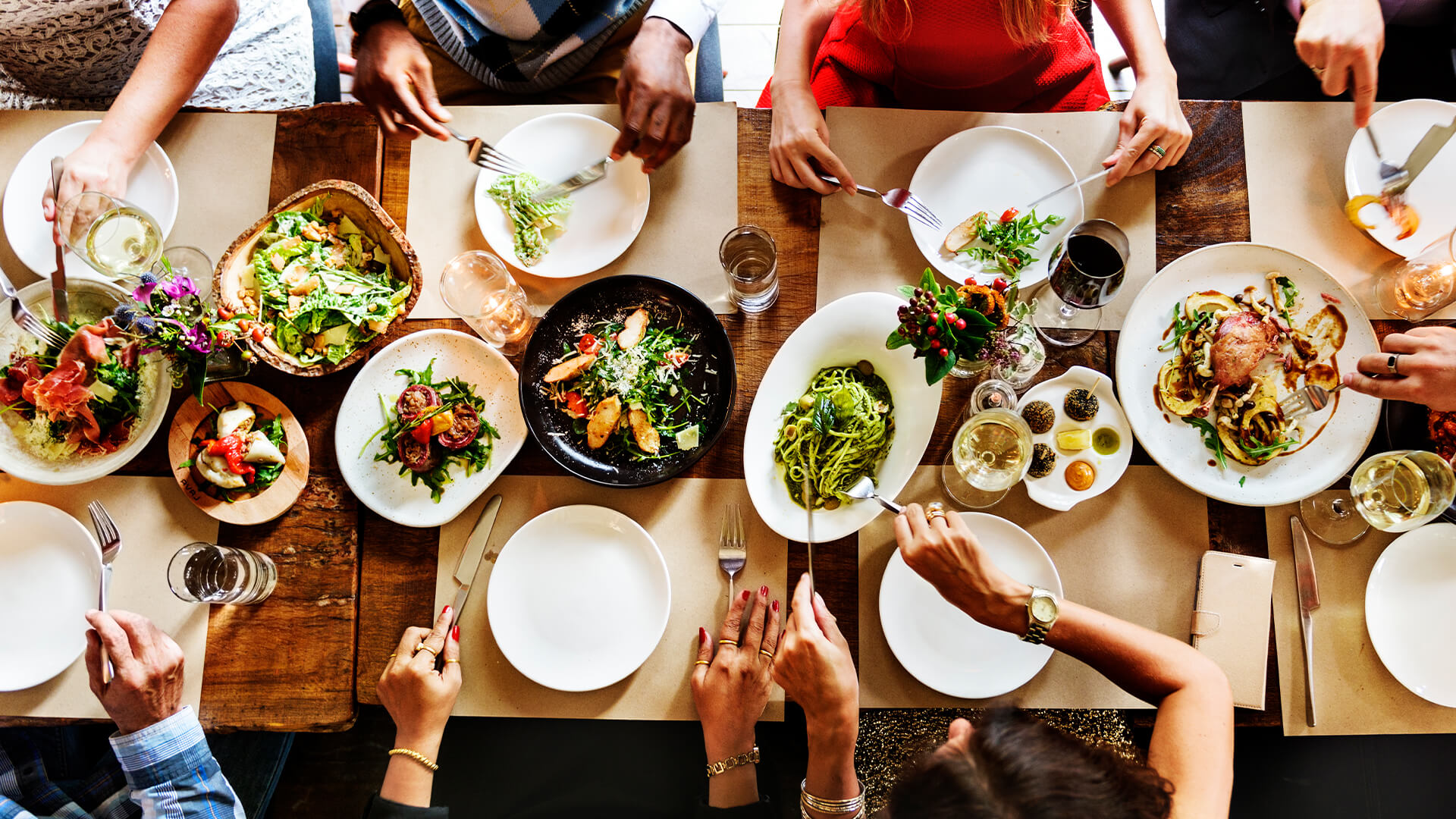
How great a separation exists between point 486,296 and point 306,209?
0.49m

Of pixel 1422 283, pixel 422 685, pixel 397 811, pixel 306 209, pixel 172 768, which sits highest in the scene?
pixel 306 209

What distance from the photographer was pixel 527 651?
1661 millimetres

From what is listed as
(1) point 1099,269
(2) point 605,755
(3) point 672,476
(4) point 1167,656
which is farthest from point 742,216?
(2) point 605,755

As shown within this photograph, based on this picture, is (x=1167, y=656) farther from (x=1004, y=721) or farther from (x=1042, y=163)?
(x=1042, y=163)

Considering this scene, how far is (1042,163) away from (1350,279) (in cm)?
81

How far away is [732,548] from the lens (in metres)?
1.68

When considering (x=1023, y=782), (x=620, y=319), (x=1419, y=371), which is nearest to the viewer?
(x=1023, y=782)

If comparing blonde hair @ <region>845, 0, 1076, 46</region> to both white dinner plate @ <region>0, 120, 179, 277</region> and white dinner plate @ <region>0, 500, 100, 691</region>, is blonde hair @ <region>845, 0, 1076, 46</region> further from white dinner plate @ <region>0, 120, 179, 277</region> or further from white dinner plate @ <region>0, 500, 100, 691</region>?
white dinner plate @ <region>0, 500, 100, 691</region>

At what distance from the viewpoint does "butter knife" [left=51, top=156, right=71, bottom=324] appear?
5.48 ft

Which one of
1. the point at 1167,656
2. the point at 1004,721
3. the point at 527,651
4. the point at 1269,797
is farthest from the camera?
the point at 1269,797

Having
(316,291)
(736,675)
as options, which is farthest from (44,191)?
(736,675)

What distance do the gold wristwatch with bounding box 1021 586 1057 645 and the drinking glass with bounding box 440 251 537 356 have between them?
1325 mm

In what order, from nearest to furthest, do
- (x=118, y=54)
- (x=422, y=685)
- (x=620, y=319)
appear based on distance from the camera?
(x=422, y=685) < (x=620, y=319) < (x=118, y=54)

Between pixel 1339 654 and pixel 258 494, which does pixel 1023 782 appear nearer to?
pixel 1339 654
